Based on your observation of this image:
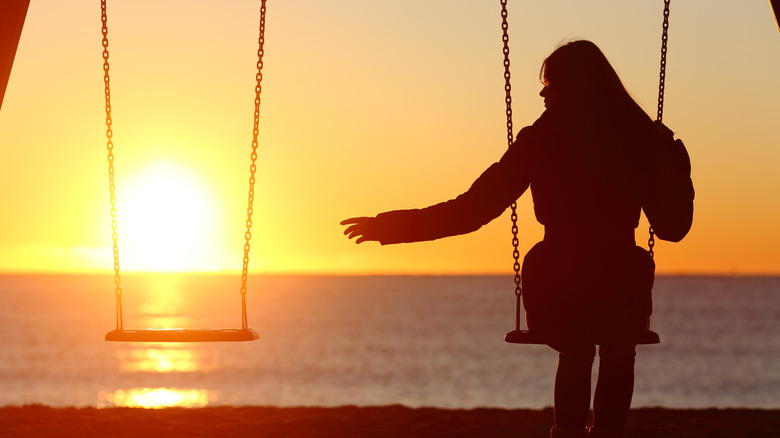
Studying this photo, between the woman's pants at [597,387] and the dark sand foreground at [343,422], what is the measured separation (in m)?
3.34

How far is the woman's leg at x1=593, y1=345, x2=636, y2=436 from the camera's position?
502 centimetres

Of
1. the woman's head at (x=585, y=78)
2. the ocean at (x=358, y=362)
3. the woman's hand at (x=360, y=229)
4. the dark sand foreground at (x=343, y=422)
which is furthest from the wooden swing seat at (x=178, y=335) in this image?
the ocean at (x=358, y=362)

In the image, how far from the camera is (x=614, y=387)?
16.5 ft

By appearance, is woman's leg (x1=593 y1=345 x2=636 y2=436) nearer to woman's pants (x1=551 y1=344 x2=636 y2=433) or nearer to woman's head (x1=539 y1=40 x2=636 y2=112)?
woman's pants (x1=551 y1=344 x2=636 y2=433)

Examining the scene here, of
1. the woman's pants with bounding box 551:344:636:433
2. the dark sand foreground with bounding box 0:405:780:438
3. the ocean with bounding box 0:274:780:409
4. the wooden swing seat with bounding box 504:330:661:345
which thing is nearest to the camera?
the wooden swing seat with bounding box 504:330:661:345

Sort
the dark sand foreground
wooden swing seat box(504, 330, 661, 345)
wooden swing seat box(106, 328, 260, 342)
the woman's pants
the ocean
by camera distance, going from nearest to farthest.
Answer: wooden swing seat box(504, 330, 661, 345) → the woman's pants → wooden swing seat box(106, 328, 260, 342) → the dark sand foreground → the ocean

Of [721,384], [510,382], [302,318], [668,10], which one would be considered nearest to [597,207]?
[668,10]

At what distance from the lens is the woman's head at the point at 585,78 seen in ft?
16.4

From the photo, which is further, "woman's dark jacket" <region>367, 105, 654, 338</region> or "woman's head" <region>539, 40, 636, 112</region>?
"woman's head" <region>539, 40, 636, 112</region>

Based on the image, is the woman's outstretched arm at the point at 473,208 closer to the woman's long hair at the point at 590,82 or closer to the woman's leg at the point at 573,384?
the woman's long hair at the point at 590,82

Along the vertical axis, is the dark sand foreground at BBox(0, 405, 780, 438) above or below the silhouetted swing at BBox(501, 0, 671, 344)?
below

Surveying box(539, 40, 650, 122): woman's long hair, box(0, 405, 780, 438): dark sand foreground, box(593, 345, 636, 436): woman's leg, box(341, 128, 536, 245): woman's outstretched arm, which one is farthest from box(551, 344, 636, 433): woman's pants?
box(0, 405, 780, 438): dark sand foreground

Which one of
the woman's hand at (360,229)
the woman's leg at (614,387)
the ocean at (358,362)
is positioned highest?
the woman's hand at (360,229)

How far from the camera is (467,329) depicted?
83375mm
